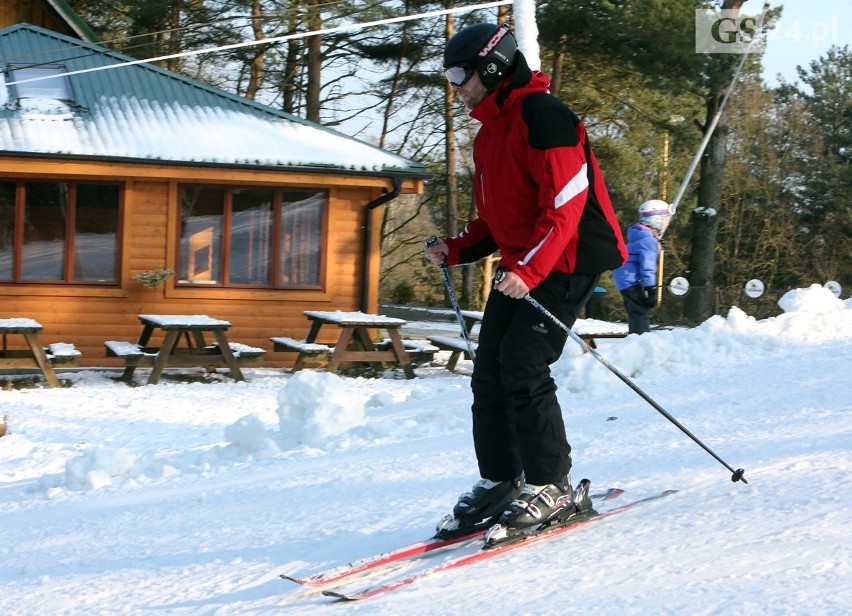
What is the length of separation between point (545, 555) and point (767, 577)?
773mm

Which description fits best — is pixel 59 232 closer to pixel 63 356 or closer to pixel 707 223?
pixel 63 356

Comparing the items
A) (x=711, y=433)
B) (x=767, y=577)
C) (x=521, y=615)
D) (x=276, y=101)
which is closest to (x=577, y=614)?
(x=521, y=615)

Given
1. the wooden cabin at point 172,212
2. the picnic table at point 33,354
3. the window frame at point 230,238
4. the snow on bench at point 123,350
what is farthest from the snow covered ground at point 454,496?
the window frame at point 230,238

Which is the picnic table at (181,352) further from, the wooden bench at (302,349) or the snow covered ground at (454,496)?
the snow covered ground at (454,496)

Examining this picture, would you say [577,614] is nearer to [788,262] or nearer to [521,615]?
[521,615]

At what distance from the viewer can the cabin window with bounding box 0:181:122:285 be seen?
13.1m

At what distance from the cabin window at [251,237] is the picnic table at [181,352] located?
164 cm

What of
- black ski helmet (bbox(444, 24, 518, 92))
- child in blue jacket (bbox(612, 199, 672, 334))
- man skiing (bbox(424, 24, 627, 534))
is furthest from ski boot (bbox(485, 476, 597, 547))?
child in blue jacket (bbox(612, 199, 672, 334))

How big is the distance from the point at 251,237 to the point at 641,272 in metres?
6.05

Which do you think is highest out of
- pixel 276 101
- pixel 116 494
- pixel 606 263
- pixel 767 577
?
pixel 276 101

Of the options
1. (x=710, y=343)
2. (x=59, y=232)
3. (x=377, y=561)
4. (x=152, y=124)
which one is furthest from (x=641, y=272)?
(x=59, y=232)

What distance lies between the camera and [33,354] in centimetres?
1094

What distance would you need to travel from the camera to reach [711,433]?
5594 mm

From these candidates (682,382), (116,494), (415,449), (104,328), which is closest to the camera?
(116,494)
